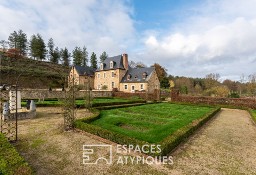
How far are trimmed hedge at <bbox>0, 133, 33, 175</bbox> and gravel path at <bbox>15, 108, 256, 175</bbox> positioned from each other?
462mm

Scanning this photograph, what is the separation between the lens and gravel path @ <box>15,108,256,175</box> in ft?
13.9

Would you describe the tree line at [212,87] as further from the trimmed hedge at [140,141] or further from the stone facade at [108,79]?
the trimmed hedge at [140,141]

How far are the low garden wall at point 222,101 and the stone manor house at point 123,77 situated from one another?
10458mm

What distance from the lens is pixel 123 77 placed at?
36.6 m

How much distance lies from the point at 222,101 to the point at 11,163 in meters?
22.3

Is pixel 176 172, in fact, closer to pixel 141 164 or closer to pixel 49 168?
pixel 141 164

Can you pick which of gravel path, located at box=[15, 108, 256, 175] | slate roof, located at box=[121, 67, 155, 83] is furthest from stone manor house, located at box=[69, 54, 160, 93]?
gravel path, located at box=[15, 108, 256, 175]

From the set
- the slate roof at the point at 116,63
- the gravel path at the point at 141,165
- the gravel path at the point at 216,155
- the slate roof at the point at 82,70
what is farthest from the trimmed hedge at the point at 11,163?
the slate roof at the point at 82,70

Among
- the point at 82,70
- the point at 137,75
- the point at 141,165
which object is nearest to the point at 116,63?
the point at 137,75

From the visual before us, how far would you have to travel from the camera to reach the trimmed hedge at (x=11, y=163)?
3.43 m

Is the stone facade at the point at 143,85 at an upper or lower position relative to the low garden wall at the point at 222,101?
upper

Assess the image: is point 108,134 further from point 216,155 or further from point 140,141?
point 216,155

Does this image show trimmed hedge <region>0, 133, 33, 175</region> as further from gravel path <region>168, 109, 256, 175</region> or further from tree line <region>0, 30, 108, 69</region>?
tree line <region>0, 30, 108, 69</region>

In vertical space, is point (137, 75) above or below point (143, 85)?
above
